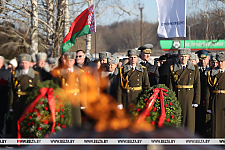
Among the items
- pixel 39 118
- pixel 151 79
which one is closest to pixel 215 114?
pixel 151 79

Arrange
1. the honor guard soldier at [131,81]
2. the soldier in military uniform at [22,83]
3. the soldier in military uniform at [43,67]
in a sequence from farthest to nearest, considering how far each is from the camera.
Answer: the honor guard soldier at [131,81], the soldier in military uniform at [43,67], the soldier in military uniform at [22,83]

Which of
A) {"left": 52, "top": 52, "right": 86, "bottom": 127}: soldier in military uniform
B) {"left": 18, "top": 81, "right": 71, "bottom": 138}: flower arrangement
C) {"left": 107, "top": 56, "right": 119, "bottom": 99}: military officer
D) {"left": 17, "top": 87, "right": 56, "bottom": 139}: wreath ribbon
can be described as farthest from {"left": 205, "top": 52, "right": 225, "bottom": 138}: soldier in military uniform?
{"left": 17, "top": 87, "right": 56, "bottom": 139}: wreath ribbon

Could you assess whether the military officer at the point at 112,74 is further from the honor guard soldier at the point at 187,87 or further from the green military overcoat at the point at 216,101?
the green military overcoat at the point at 216,101

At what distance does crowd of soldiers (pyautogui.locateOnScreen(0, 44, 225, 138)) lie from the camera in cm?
577

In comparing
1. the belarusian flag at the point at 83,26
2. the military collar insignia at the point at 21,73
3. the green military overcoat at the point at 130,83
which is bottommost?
the green military overcoat at the point at 130,83

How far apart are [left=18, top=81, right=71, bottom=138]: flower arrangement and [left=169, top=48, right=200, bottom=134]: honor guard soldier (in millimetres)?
2830

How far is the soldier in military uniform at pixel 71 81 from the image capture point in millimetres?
5812

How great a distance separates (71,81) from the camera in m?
5.88

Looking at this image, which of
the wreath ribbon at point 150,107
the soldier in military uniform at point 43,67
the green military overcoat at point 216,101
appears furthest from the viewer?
the green military overcoat at point 216,101

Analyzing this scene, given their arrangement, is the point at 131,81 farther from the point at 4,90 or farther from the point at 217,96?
the point at 4,90

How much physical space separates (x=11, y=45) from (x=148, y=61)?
384 inches

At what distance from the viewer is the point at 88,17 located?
7.98 meters

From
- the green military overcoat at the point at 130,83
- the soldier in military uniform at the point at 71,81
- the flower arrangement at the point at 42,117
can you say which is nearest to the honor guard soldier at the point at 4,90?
the soldier in military uniform at the point at 71,81

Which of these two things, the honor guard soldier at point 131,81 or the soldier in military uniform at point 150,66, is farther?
the soldier in military uniform at point 150,66
